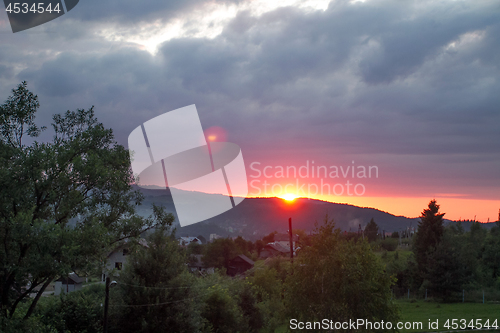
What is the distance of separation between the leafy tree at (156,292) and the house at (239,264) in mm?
49431

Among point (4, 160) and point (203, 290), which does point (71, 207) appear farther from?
point (203, 290)

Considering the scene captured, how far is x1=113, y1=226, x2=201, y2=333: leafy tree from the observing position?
17984mm

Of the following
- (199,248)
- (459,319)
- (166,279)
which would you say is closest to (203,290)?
(166,279)

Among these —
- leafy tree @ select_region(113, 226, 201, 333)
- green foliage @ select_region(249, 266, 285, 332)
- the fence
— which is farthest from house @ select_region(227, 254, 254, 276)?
leafy tree @ select_region(113, 226, 201, 333)

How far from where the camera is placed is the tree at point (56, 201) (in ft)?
40.4

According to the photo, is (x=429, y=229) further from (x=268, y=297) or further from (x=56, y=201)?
(x=56, y=201)

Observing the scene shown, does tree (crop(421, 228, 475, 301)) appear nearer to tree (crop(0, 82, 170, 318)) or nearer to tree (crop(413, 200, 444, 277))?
tree (crop(413, 200, 444, 277))

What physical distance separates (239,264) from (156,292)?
172 ft

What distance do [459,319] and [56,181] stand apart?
29.2 metres

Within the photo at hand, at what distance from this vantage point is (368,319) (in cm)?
1211

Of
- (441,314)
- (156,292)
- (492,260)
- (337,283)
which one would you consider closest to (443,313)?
(441,314)

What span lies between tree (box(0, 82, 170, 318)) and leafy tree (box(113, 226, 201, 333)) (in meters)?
1.58

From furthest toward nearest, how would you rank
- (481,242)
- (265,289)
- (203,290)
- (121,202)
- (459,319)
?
1. (481,242)
2. (265,289)
3. (459,319)
4. (203,290)
5. (121,202)

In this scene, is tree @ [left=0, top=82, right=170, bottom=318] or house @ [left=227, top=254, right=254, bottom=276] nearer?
tree @ [left=0, top=82, right=170, bottom=318]
